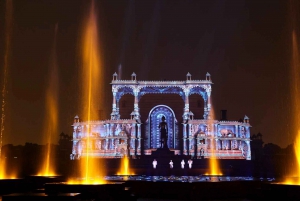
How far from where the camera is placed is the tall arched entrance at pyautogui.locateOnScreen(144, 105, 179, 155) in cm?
5778

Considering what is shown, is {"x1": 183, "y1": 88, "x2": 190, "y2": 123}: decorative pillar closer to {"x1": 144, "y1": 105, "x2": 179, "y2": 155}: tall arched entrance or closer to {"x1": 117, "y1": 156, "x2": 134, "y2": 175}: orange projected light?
{"x1": 144, "y1": 105, "x2": 179, "y2": 155}: tall arched entrance

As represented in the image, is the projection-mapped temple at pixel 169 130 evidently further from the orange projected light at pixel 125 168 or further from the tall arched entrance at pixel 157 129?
the orange projected light at pixel 125 168

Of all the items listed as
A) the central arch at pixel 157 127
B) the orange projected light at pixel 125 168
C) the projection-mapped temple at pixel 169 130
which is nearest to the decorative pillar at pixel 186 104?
the projection-mapped temple at pixel 169 130

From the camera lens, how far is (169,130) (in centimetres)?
5853

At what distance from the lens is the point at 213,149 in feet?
180

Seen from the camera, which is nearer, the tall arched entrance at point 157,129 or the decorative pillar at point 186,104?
the decorative pillar at point 186,104

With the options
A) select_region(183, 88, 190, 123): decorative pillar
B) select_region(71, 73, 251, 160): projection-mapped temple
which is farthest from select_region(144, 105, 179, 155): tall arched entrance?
select_region(183, 88, 190, 123): decorative pillar

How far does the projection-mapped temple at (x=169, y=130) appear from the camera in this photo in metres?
55.3

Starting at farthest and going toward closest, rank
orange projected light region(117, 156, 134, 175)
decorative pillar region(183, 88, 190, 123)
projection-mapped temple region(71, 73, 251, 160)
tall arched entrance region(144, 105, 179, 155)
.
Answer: tall arched entrance region(144, 105, 179, 155) < decorative pillar region(183, 88, 190, 123) < projection-mapped temple region(71, 73, 251, 160) < orange projected light region(117, 156, 134, 175)

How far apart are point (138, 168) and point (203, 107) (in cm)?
3005

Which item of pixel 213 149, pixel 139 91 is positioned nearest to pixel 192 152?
pixel 213 149

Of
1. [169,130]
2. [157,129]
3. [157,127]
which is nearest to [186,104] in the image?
[169,130]

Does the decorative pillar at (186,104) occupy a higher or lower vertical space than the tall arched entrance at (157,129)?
higher

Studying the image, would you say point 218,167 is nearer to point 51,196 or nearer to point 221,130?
point 221,130
